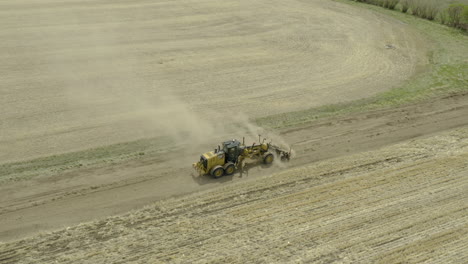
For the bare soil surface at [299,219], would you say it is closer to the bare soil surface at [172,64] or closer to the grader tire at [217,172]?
the grader tire at [217,172]

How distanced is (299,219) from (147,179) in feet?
24.9

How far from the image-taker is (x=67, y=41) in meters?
38.0

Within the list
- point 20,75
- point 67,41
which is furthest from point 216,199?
point 67,41

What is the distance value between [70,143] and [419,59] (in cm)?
3069

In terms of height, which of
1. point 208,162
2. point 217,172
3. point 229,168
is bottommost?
point 217,172

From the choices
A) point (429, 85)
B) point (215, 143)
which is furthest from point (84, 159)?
point (429, 85)

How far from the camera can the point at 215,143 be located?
23.7m

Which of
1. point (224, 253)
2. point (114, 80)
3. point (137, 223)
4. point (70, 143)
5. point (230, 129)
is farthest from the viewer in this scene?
point (114, 80)

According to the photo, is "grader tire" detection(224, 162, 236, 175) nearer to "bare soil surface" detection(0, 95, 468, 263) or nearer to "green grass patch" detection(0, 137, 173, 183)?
"bare soil surface" detection(0, 95, 468, 263)

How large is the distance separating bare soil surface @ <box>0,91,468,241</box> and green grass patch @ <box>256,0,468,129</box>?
1.24 meters

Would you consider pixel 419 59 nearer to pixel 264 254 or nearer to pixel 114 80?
pixel 114 80

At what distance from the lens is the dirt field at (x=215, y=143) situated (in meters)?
16.8

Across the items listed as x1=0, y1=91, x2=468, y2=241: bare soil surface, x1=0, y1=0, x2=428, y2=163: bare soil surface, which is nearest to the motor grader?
x1=0, y1=91, x2=468, y2=241: bare soil surface

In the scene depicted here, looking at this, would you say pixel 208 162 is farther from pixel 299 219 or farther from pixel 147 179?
pixel 299 219
